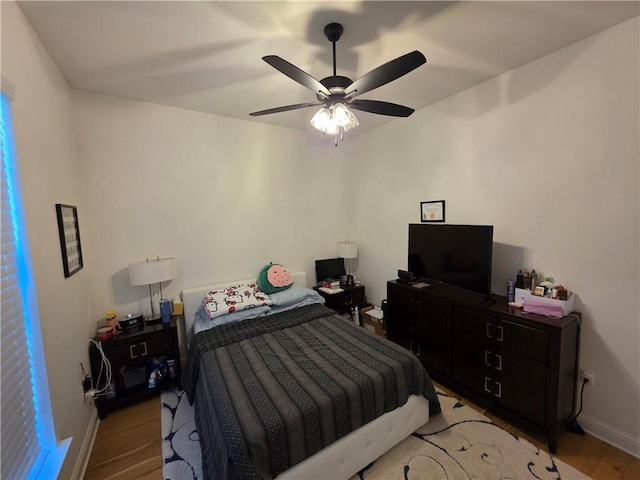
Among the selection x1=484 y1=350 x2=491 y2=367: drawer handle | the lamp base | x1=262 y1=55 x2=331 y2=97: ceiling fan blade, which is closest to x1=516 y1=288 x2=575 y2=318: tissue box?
x1=484 y1=350 x2=491 y2=367: drawer handle

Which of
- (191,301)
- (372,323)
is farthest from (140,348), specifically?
(372,323)

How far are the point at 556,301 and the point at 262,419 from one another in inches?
84.1

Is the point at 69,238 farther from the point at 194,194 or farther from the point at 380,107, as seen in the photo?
the point at 380,107

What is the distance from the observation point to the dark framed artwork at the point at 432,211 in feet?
9.51

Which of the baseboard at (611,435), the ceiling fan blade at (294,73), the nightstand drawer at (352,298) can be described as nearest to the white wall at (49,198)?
the ceiling fan blade at (294,73)

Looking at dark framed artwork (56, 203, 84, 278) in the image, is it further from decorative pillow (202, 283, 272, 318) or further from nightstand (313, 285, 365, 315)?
nightstand (313, 285, 365, 315)

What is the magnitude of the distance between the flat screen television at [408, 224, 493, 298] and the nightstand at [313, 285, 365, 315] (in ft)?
2.99

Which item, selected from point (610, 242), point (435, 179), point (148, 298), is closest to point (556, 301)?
point (610, 242)

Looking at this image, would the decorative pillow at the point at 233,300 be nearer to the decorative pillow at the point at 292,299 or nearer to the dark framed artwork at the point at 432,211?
the decorative pillow at the point at 292,299

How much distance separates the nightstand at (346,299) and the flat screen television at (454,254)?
911 millimetres

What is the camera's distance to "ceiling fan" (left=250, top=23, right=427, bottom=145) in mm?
1385

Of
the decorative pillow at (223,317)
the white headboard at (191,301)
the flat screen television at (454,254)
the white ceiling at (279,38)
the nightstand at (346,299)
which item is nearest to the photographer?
the white ceiling at (279,38)

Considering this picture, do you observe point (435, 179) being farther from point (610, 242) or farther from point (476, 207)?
point (610, 242)

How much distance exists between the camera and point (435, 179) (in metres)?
2.93
